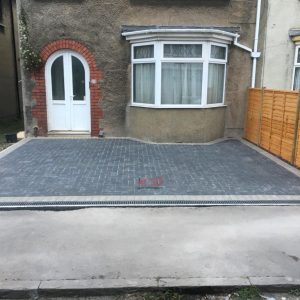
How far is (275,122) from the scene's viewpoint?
841 centimetres

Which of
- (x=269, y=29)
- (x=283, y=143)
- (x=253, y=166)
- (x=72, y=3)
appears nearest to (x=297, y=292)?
(x=253, y=166)

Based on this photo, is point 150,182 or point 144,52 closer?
point 150,182

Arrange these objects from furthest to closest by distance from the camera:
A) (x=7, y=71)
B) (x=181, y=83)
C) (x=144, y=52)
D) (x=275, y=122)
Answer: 1. (x=7, y=71)
2. (x=144, y=52)
3. (x=181, y=83)
4. (x=275, y=122)

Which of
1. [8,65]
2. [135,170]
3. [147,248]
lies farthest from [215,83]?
[8,65]

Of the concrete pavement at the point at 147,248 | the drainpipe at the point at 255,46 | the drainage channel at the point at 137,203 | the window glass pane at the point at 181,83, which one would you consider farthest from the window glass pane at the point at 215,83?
the concrete pavement at the point at 147,248

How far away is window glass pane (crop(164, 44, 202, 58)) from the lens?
31.4ft

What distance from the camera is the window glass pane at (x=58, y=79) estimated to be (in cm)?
1039

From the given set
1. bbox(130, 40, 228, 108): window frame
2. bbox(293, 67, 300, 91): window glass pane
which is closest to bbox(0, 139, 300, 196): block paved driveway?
bbox(130, 40, 228, 108): window frame

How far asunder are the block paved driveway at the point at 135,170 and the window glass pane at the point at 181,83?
1375 mm

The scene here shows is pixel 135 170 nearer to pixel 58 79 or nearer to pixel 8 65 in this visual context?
pixel 58 79

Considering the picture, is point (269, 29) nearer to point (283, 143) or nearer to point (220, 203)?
point (283, 143)

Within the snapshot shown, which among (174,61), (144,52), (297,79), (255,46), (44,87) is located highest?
(255,46)

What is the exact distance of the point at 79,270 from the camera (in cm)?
347

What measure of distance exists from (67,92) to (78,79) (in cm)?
51
